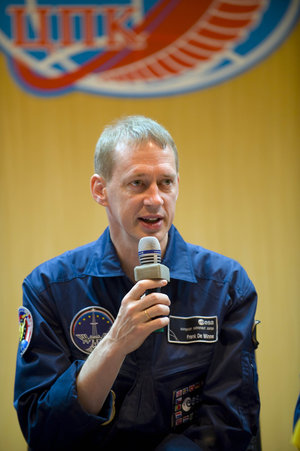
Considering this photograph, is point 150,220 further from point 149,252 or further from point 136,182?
point 149,252

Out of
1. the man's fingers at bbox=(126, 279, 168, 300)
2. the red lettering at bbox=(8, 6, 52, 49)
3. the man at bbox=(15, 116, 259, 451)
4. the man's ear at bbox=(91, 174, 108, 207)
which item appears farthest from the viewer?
the red lettering at bbox=(8, 6, 52, 49)

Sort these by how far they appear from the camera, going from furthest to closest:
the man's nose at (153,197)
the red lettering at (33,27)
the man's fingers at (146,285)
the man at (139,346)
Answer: the red lettering at (33,27)
the man's nose at (153,197)
the man at (139,346)
the man's fingers at (146,285)

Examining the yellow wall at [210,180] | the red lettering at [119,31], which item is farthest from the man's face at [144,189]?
the red lettering at [119,31]

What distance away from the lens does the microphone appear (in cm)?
137

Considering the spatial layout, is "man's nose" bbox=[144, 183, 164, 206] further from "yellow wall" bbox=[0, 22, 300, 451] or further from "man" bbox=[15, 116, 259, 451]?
"yellow wall" bbox=[0, 22, 300, 451]

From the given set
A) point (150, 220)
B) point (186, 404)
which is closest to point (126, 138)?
point (150, 220)

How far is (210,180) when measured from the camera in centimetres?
322

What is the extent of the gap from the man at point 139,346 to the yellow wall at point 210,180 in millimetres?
1356

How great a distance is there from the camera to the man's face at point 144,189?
5.52ft

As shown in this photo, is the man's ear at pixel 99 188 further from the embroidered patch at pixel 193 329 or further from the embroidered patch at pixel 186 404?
the embroidered patch at pixel 186 404

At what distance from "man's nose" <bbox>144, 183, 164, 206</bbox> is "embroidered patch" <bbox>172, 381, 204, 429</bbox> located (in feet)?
2.14

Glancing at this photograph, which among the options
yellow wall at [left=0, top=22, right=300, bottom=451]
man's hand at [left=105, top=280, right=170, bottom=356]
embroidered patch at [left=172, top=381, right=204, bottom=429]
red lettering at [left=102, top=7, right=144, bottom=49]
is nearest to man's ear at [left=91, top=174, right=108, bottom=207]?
man's hand at [left=105, top=280, right=170, bottom=356]

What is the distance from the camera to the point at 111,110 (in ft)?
10.6

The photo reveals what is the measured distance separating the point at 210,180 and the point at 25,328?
1.88 m
